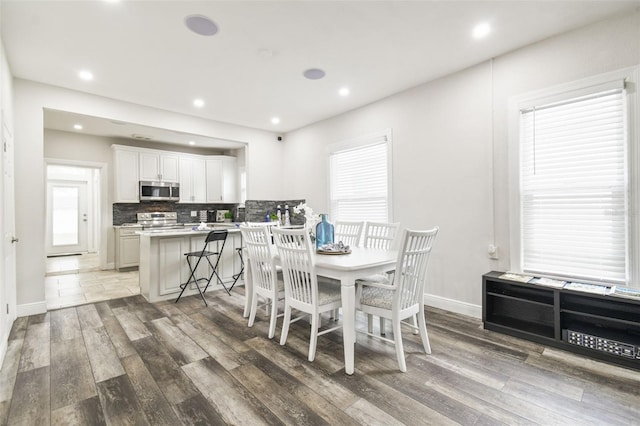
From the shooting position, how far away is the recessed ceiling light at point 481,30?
8.32ft

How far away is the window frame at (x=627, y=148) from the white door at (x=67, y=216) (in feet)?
32.5

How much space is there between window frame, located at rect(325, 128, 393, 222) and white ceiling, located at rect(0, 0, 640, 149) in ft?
1.89

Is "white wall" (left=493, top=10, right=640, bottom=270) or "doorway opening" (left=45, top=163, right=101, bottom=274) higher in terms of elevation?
→ "white wall" (left=493, top=10, right=640, bottom=270)

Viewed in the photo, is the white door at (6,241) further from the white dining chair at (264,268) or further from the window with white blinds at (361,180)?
the window with white blinds at (361,180)

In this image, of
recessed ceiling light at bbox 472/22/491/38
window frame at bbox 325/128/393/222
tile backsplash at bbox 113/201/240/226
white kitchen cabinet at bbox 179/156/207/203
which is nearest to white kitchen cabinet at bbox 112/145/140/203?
tile backsplash at bbox 113/201/240/226

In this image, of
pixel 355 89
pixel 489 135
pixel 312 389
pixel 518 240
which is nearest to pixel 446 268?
pixel 518 240

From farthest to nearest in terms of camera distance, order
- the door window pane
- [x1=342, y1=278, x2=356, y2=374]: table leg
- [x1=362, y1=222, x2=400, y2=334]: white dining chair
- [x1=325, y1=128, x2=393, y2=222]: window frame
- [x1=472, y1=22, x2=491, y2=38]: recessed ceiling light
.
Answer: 1. the door window pane
2. [x1=325, y1=128, x2=393, y2=222]: window frame
3. [x1=362, y1=222, x2=400, y2=334]: white dining chair
4. [x1=472, y1=22, x2=491, y2=38]: recessed ceiling light
5. [x1=342, y1=278, x2=356, y2=374]: table leg

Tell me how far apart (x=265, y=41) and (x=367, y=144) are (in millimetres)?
2111

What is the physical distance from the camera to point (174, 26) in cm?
250

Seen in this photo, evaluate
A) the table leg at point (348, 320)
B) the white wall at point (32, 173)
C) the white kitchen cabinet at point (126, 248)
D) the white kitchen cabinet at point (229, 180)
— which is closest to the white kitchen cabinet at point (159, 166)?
the white kitchen cabinet at point (229, 180)

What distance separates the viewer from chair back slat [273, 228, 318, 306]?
7.42ft

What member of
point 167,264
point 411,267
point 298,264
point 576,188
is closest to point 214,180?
point 167,264

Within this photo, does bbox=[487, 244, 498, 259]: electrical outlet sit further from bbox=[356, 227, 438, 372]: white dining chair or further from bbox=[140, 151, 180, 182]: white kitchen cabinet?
bbox=[140, 151, 180, 182]: white kitchen cabinet

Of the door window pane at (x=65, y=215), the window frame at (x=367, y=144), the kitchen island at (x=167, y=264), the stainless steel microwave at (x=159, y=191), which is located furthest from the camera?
the door window pane at (x=65, y=215)
